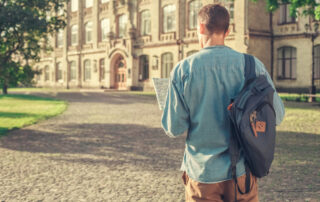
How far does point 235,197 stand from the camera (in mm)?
2023

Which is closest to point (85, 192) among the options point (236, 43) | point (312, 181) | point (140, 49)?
point (312, 181)

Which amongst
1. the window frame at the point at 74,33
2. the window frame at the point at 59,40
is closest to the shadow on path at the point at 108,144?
the window frame at the point at 74,33

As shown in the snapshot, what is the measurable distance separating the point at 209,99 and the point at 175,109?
212 millimetres

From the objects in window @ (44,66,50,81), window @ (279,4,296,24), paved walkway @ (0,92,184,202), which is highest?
window @ (279,4,296,24)

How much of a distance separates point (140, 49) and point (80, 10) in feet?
38.4

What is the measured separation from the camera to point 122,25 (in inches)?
1347

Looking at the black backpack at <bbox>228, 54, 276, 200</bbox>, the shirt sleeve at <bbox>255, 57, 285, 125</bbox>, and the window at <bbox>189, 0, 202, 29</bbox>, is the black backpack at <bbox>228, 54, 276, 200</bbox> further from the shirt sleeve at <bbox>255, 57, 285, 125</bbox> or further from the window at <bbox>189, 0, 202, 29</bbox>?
the window at <bbox>189, 0, 202, 29</bbox>

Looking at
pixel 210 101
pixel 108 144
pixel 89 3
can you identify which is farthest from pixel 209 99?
pixel 89 3

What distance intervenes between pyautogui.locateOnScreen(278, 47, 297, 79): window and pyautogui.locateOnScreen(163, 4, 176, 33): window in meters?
9.30

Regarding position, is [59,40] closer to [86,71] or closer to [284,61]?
[86,71]

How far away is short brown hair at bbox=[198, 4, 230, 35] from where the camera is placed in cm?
201

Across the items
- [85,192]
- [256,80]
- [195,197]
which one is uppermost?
[256,80]

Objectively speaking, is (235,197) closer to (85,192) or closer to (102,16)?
(85,192)

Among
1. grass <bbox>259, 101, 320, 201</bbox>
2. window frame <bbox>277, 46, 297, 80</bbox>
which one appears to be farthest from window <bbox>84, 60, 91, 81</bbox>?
grass <bbox>259, 101, 320, 201</bbox>
